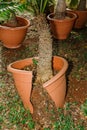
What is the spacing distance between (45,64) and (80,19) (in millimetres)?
2770

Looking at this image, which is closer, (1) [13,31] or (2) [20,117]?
(2) [20,117]

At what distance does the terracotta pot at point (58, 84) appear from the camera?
3173mm

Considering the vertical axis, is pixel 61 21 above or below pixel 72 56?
above

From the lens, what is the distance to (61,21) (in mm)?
5156

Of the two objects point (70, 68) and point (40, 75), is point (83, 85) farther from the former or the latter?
point (40, 75)

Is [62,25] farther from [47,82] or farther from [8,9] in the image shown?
[8,9]

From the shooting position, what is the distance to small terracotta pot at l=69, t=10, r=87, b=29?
5.72 metres

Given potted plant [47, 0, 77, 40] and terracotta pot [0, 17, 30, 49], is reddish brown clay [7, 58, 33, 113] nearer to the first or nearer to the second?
terracotta pot [0, 17, 30, 49]

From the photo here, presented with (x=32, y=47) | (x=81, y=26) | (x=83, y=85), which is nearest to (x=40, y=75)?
(x=83, y=85)

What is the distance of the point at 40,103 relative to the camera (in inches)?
132

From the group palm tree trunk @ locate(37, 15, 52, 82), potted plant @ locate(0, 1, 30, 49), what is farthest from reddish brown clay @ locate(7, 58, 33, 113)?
potted plant @ locate(0, 1, 30, 49)

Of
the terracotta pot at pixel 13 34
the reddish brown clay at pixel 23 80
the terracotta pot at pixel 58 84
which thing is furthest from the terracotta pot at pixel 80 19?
the reddish brown clay at pixel 23 80

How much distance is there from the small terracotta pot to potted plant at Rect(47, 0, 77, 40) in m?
0.28

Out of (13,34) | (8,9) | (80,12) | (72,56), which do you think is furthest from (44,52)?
(80,12)
